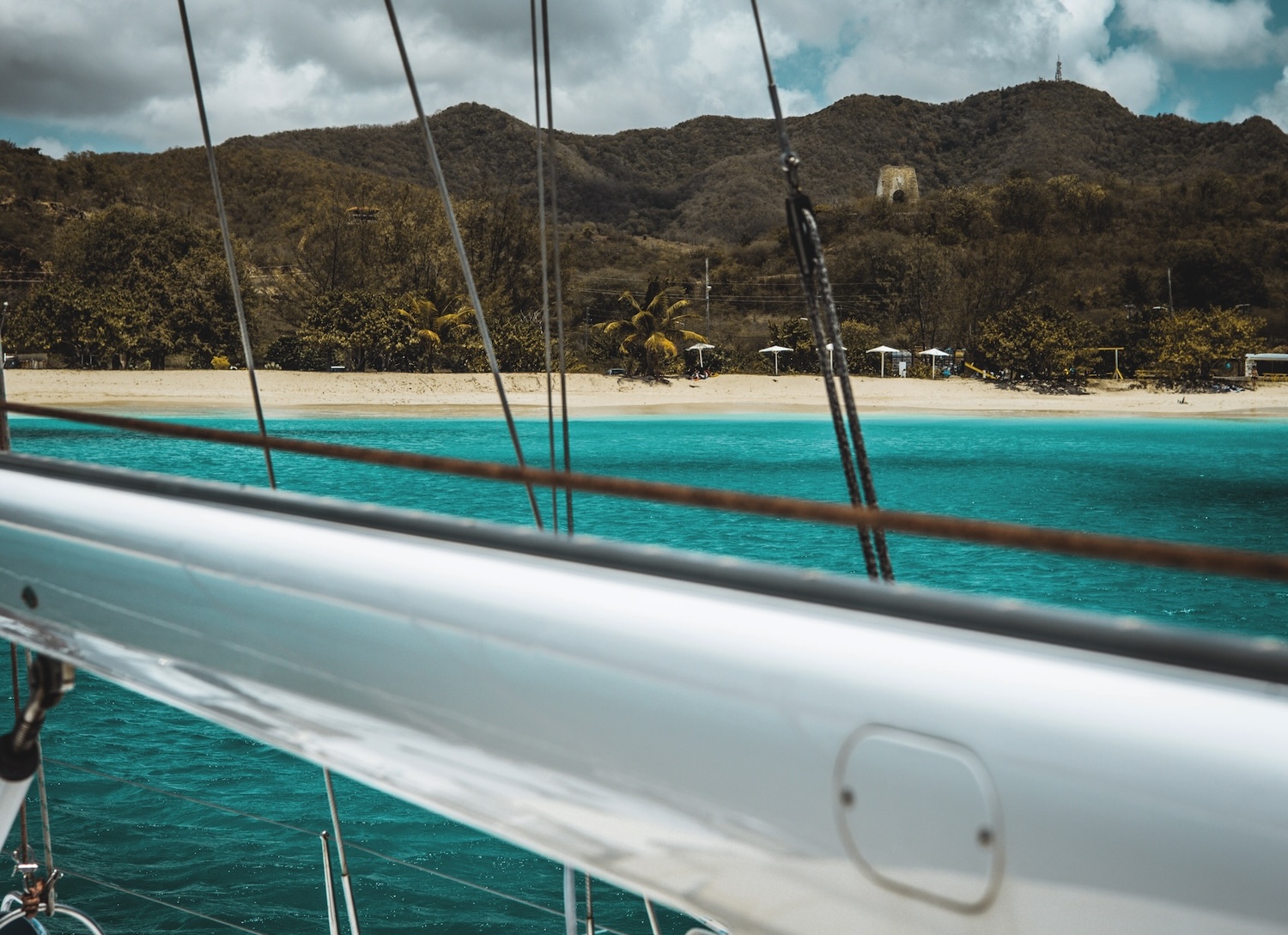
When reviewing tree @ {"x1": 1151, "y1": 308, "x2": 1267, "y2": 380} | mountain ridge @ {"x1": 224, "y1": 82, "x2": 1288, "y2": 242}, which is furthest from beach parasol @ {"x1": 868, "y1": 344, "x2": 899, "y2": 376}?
mountain ridge @ {"x1": 224, "y1": 82, "x2": 1288, "y2": 242}

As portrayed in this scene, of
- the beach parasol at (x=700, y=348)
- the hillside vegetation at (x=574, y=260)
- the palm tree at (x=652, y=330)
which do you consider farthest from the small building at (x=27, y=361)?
the beach parasol at (x=700, y=348)

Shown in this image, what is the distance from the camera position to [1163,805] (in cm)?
64

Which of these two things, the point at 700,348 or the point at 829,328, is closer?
the point at 829,328

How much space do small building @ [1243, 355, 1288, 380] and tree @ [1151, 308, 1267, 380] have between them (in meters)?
1.43

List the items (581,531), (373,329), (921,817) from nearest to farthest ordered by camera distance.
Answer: (921,817) < (581,531) < (373,329)

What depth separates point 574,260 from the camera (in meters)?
58.8

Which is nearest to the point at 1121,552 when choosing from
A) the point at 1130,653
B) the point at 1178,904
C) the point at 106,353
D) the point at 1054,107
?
the point at 1130,653

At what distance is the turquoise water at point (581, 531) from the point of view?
553 centimetres

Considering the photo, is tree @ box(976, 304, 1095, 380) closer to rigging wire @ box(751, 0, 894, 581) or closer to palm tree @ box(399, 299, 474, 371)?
palm tree @ box(399, 299, 474, 371)

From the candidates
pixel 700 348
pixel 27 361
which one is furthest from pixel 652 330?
pixel 27 361

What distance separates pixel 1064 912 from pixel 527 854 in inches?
228

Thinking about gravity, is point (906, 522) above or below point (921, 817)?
above

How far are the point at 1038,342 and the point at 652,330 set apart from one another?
13.6 metres

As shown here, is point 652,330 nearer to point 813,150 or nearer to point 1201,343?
point 1201,343
